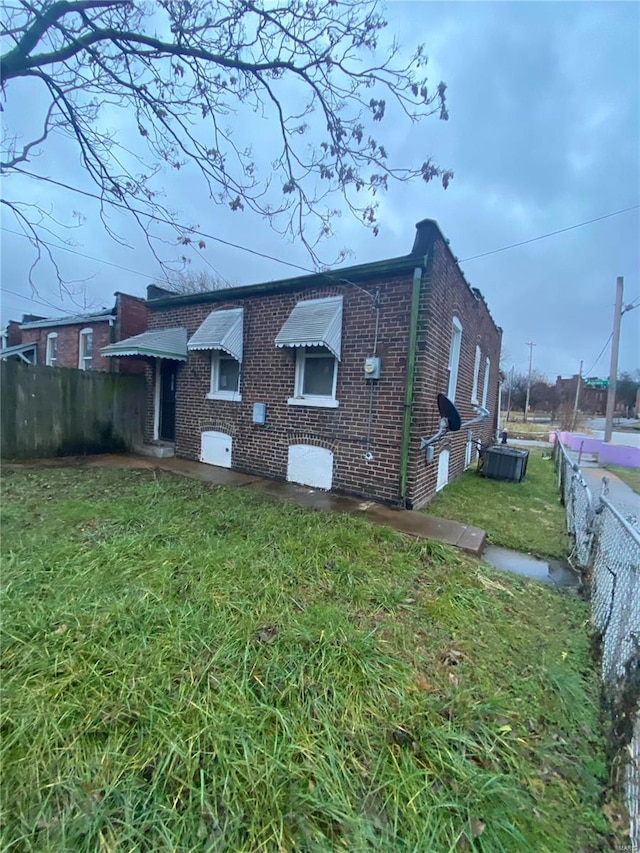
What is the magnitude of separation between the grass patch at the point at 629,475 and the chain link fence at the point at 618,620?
712cm

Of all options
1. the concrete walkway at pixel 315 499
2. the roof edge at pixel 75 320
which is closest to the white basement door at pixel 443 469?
the concrete walkway at pixel 315 499

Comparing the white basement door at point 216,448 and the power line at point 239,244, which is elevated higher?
the power line at point 239,244

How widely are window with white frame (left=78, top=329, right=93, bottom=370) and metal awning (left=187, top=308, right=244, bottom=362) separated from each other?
698 centimetres

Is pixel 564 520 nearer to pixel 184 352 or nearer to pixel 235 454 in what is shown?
pixel 235 454

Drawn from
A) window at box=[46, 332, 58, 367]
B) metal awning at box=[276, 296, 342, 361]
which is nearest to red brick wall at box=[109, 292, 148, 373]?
window at box=[46, 332, 58, 367]

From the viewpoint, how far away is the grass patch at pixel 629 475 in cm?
1025

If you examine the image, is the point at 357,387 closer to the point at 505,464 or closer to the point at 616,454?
the point at 505,464

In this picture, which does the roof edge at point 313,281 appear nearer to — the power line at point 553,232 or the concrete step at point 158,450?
the concrete step at point 158,450

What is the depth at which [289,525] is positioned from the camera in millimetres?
4766

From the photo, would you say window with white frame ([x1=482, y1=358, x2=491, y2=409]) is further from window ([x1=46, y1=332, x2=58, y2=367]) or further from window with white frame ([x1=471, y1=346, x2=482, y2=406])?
window ([x1=46, y1=332, x2=58, y2=367])

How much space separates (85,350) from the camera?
1304 cm

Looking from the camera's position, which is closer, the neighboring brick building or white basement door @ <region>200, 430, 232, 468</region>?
white basement door @ <region>200, 430, 232, 468</region>

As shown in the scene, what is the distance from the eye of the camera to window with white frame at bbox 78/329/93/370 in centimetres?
1289

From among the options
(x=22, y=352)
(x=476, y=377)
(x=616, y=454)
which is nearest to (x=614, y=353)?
(x=616, y=454)
